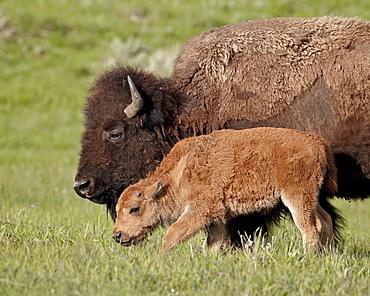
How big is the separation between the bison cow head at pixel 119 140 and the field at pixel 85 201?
1.50ft

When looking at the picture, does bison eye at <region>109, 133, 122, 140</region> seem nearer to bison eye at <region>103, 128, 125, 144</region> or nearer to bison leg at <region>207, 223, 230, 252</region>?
bison eye at <region>103, 128, 125, 144</region>

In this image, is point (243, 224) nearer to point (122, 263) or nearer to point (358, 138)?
Result: point (358, 138)

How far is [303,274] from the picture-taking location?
454 centimetres

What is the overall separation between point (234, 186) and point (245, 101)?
48.1 inches

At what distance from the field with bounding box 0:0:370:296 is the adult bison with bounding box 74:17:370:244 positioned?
0.61 m

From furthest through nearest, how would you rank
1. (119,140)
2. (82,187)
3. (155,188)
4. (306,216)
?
(119,140) < (82,187) < (155,188) < (306,216)

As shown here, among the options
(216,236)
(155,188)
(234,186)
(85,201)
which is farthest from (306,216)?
(85,201)

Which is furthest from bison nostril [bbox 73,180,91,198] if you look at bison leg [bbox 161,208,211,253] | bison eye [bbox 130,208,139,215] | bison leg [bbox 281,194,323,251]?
bison leg [bbox 281,194,323,251]

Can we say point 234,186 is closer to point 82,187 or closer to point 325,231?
point 325,231

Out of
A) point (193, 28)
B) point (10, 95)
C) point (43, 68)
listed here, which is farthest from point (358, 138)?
point (193, 28)

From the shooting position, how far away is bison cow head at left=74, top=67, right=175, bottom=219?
247 inches

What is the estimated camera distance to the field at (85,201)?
431 centimetres

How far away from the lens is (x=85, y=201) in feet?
35.7

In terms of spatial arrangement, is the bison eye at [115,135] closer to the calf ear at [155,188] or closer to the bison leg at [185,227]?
the calf ear at [155,188]
